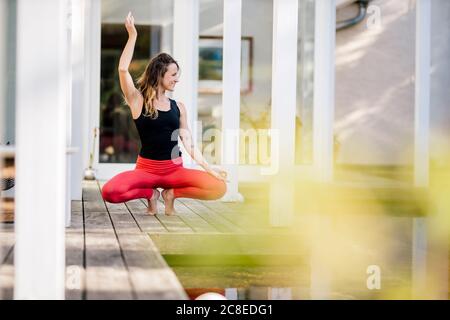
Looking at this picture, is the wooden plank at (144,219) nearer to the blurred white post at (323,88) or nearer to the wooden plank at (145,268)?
the wooden plank at (145,268)

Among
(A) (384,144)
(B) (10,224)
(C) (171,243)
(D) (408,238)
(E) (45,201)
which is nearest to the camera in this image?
(E) (45,201)

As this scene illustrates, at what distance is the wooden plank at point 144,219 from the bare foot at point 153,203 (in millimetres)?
30

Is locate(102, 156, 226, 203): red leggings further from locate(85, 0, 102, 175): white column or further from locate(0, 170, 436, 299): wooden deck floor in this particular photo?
locate(85, 0, 102, 175): white column

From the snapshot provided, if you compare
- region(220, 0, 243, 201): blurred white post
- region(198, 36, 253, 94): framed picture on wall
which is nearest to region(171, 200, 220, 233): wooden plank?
region(220, 0, 243, 201): blurred white post

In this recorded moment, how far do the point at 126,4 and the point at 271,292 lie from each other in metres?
3.96

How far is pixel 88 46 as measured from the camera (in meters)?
5.78

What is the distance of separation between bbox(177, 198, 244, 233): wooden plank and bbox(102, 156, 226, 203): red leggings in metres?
0.16

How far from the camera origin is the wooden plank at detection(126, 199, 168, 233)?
3150 mm

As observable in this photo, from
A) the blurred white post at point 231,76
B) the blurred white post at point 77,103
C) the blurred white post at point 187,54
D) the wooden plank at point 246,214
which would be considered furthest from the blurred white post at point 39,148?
the blurred white post at point 187,54

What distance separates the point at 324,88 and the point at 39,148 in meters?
4.10

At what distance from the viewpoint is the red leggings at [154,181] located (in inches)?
141

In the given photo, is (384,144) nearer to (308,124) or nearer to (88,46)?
(308,124)

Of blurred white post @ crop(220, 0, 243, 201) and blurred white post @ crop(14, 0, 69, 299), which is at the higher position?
blurred white post @ crop(220, 0, 243, 201)

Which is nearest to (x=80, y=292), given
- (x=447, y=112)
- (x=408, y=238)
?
(x=408, y=238)
